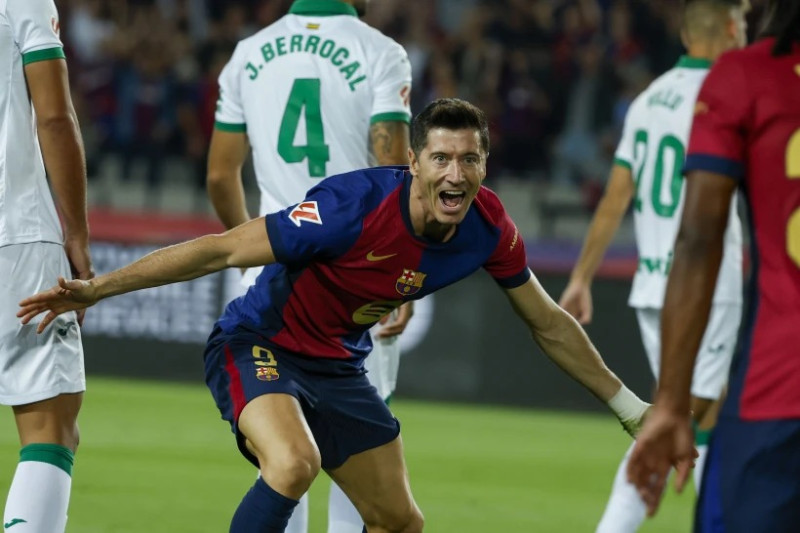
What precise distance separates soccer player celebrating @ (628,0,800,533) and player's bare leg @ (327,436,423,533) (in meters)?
1.90

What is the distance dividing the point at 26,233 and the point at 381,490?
140cm

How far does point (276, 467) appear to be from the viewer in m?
4.12

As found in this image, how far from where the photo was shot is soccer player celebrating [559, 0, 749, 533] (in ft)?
19.1

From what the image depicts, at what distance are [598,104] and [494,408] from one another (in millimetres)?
3835

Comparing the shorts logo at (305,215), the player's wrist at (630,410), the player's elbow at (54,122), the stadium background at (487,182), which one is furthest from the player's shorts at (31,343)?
the stadium background at (487,182)

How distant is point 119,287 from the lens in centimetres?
416

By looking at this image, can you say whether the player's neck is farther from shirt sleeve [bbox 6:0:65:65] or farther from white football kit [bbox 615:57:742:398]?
shirt sleeve [bbox 6:0:65:65]

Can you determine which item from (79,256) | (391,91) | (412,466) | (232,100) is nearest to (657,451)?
(79,256)

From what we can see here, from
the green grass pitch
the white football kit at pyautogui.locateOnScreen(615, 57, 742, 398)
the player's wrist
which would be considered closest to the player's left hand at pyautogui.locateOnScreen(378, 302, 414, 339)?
the player's wrist

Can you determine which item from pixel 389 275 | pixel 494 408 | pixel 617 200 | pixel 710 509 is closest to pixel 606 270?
pixel 494 408

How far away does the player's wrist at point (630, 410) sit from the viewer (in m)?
4.39

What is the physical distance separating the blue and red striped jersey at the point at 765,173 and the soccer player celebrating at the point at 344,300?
164cm

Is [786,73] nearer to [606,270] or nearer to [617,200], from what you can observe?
[617,200]

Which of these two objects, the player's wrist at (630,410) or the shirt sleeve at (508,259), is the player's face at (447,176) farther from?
the player's wrist at (630,410)
